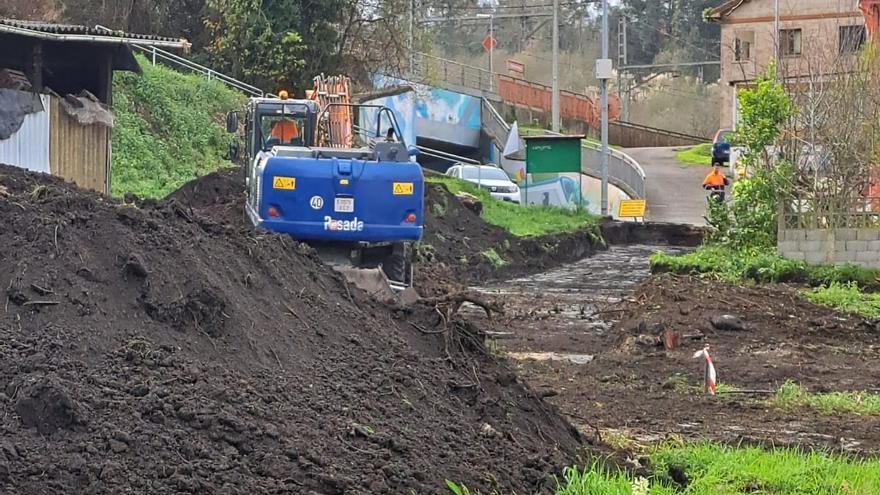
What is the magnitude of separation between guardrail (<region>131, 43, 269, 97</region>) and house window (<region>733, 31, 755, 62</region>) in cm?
2807

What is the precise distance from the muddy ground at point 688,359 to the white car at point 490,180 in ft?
57.2

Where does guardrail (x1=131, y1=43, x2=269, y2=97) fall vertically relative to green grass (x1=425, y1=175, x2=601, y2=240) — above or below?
above

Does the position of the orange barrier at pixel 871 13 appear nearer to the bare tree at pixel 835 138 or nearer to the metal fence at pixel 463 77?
the bare tree at pixel 835 138

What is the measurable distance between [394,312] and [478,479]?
11.1 ft

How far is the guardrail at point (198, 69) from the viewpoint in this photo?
3669cm

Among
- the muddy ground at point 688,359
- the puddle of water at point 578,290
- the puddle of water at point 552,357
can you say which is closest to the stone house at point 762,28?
the puddle of water at point 578,290

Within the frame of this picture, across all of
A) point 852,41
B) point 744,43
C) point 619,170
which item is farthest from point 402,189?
point 744,43

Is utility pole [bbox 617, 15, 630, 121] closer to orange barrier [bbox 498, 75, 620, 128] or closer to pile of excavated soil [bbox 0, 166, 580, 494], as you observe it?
orange barrier [bbox 498, 75, 620, 128]

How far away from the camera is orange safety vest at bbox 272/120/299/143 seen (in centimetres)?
2039

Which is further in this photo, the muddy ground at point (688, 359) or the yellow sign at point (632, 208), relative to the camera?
the yellow sign at point (632, 208)

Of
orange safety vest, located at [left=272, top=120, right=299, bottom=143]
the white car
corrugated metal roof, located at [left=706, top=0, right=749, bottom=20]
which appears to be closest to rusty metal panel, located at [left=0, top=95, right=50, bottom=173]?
orange safety vest, located at [left=272, top=120, right=299, bottom=143]

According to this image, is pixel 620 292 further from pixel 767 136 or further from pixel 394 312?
pixel 394 312

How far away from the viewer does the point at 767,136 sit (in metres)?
24.6

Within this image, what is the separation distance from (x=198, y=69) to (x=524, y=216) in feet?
34.2
